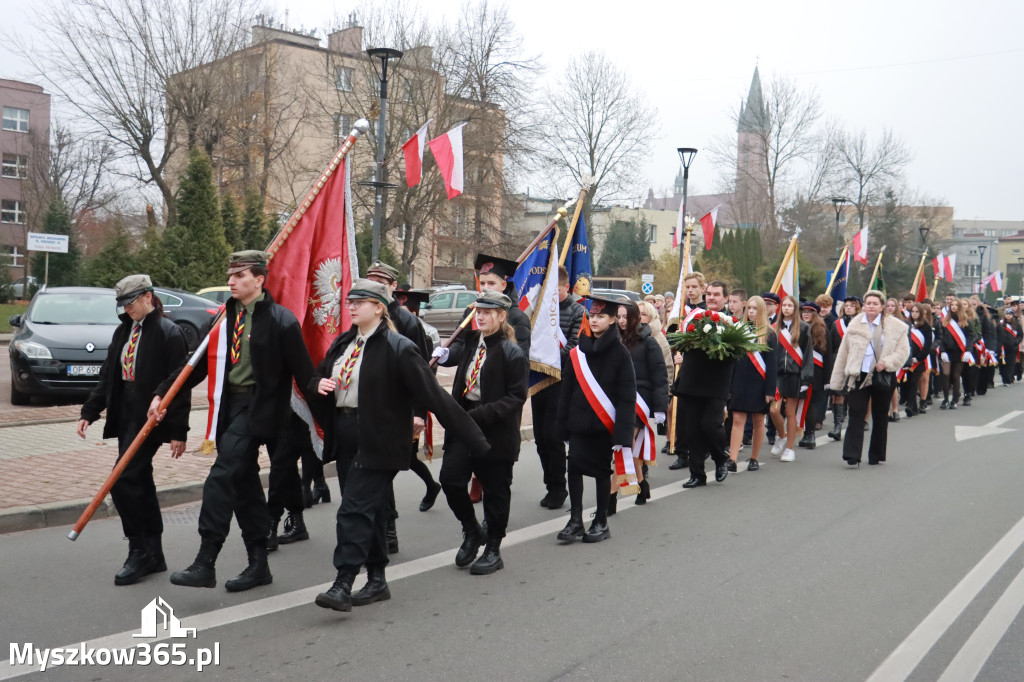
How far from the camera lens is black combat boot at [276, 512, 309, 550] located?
6703 millimetres

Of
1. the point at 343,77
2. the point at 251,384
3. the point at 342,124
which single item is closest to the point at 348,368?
the point at 251,384

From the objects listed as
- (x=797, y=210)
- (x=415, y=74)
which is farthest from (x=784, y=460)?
(x=797, y=210)

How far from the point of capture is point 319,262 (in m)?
6.45

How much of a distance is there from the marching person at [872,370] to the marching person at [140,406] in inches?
292

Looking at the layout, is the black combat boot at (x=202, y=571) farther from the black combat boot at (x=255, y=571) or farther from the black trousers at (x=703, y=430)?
the black trousers at (x=703, y=430)

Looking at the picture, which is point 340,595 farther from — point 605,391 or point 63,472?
point 63,472

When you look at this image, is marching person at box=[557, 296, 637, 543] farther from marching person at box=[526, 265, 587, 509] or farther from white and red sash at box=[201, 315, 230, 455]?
white and red sash at box=[201, 315, 230, 455]

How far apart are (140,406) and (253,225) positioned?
29005 mm

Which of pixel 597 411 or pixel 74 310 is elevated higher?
pixel 74 310

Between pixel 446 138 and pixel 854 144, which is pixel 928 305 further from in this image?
pixel 854 144

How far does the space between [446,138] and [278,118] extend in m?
28.8

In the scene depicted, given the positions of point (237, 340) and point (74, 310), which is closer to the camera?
point (237, 340)

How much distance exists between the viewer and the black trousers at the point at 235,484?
17.4ft

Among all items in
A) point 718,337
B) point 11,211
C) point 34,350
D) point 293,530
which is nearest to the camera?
point 293,530
